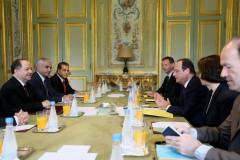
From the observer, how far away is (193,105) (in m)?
3.00

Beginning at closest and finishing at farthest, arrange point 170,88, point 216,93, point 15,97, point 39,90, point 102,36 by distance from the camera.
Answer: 1. point 216,93
2. point 15,97
3. point 39,90
4. point 170,88
5. point 102,36

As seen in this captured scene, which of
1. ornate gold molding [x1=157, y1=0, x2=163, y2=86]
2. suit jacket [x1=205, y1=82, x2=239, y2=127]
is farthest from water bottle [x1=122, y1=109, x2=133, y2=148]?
ornate gold molding [x1=157, y1=0, x2=163, y2=86]

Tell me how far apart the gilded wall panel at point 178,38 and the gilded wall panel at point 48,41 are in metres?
2.89

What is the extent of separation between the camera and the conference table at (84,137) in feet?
5.37

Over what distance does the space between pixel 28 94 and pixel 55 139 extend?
1882 mm

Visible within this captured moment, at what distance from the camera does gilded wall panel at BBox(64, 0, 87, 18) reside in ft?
23.9

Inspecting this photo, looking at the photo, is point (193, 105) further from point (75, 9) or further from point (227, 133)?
point (75, 9)

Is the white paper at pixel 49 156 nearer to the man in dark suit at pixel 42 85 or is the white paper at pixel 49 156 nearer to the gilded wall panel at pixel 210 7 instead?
the man in dark suit at pixel 42 85

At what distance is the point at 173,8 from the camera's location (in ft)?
23.1

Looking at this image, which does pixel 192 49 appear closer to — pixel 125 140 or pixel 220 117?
pixel 220 117

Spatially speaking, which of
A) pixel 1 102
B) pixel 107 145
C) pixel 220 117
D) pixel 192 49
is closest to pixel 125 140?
pixel 107 145

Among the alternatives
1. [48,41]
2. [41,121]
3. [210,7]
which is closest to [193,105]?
[41,121]

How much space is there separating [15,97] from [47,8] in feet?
15.4

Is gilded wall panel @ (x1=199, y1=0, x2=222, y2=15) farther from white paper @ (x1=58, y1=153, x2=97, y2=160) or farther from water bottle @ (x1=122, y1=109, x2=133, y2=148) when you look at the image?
white paper @ (x1=58, y1=153, x2=97, y2=160)
